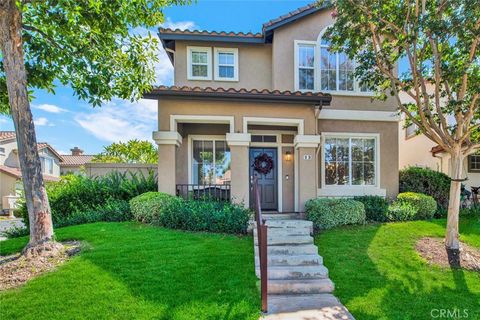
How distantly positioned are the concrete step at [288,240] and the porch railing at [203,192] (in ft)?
→ 8.72

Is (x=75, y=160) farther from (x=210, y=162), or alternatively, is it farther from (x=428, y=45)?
(x=428, y=45)

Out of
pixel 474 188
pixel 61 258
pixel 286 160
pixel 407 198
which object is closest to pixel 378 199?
pixel 407 198

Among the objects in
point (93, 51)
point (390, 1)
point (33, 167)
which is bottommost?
point (33, 167)

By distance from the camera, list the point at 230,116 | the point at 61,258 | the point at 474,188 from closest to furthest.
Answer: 1. the point at 61,258
2. the point at 230,116
3. the point at 474,188

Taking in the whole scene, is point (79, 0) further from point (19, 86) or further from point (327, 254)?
point (327, 254)

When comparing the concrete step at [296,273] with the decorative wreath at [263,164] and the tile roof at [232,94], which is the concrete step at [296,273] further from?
the tile roof at [232,94]

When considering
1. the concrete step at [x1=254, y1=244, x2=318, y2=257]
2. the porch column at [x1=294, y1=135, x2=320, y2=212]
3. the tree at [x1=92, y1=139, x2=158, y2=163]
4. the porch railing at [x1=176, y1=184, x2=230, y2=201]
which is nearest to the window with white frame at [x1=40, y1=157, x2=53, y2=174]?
the tree at [x1=92, y1=139, x2=158, y2=163]

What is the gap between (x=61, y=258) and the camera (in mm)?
5664

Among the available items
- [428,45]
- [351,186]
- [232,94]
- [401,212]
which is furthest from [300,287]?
[428,45]

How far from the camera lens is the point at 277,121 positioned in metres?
8.88

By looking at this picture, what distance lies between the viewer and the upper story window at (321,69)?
10.6m

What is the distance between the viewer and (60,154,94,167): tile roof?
34.9 metres

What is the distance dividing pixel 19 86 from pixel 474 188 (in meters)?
16.9

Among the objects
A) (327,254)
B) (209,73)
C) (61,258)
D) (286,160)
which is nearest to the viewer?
(61,258)
